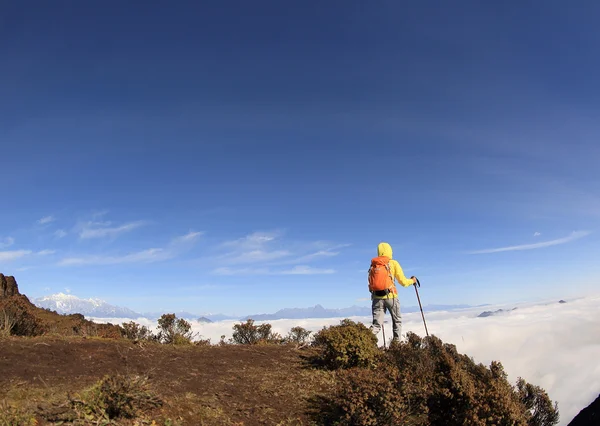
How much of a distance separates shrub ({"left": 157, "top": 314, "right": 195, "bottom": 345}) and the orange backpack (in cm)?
571

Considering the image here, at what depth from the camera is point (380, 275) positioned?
1145cm

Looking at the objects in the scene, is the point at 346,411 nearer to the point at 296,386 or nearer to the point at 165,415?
the point at 296,386

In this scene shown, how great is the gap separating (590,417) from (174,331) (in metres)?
10.6

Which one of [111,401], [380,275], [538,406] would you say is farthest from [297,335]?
[111,401]

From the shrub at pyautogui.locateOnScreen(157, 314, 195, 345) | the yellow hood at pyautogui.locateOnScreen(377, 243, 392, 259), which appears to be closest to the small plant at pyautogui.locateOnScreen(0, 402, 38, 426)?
the shrub at pyautogui.locateOnScreen(157, 314, 195, 345)

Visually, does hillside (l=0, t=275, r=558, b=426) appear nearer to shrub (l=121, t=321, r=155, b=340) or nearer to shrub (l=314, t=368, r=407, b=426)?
shrub (l=314, t=368, r=407, b=426)

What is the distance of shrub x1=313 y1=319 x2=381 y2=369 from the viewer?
936cm

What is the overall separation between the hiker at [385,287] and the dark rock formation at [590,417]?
4.34 m

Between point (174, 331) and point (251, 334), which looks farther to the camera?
point (251, 334)

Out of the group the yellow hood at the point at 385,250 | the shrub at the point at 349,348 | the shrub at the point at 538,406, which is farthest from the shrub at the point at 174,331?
the shrub at the point at 538,406

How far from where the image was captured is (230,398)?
723 cm

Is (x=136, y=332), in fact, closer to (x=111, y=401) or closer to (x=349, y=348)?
(x=349, y=348)

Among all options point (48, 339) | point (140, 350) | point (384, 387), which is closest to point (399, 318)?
point (384, 387)

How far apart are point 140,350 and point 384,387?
21.1 feet
